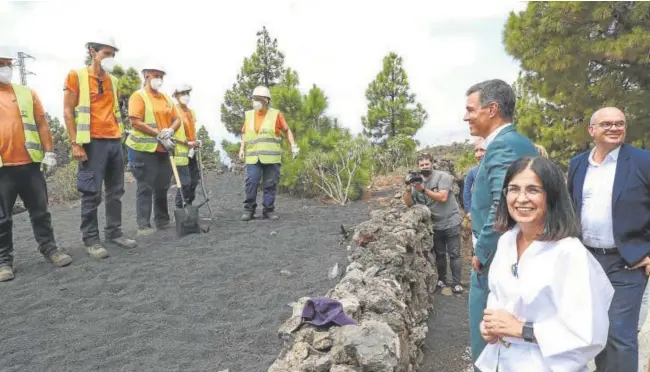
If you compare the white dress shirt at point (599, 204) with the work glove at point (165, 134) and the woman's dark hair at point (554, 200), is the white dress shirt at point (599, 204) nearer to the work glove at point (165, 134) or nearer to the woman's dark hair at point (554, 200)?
the woman's dark hair at point (554, 200)

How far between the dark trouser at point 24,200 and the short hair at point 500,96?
14.4 feet

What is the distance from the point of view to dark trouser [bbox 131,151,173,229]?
19.7 feet

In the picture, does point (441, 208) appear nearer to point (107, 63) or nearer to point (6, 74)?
point (107, 63)

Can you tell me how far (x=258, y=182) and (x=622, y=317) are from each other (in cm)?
532

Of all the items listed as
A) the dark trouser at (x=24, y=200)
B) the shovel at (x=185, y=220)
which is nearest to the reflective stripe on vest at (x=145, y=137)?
the shovel at (x=185, y=220)

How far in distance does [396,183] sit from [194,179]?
6766mm

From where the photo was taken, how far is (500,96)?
2.38 meters

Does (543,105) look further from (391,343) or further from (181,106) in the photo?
(391,343)

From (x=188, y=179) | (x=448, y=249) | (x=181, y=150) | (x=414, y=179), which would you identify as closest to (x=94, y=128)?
(x=181, y=150)

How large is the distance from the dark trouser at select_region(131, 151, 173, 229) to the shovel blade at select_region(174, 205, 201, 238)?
53cm

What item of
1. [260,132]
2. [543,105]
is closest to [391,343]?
[260,132]

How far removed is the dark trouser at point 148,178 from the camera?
599cm

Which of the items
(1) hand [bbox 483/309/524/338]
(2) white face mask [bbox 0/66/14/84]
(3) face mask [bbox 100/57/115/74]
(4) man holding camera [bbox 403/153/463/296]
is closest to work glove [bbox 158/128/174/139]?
(3) face mask [bbox 100/57/115/74]

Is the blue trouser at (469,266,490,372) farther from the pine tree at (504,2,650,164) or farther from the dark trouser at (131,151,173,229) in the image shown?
the pine tree at (504,2,650,164)
